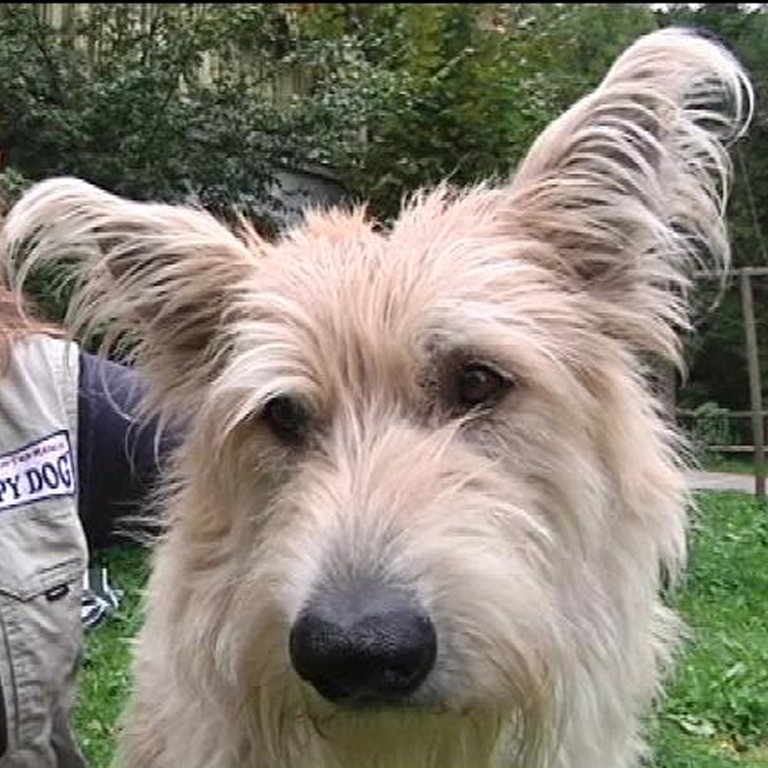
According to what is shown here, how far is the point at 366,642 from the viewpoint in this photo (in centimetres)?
249

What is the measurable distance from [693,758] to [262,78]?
7.35m

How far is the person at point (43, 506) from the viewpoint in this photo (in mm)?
3707

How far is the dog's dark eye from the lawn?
85.1 inches

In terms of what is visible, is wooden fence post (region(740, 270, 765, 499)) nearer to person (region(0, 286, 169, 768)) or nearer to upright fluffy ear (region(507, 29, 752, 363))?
person (region(0, 286, 169, 768))

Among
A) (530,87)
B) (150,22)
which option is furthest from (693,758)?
(530,87)

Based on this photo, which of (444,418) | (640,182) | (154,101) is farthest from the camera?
(154,101)

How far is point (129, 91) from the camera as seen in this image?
35.1ft

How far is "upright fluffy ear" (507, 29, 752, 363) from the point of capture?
302cm

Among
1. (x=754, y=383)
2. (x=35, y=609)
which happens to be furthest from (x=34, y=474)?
(x=754, y=383)

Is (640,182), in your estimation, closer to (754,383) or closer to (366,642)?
(366,642)

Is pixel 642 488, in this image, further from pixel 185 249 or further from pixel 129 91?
pixel 129 91

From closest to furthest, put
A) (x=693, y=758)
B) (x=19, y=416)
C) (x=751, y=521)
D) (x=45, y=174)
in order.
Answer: (x=19, y=416) → (x=693, y=758) → (x=45, y=174) → (x=751, y=521)

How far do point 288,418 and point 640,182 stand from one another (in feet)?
2.66

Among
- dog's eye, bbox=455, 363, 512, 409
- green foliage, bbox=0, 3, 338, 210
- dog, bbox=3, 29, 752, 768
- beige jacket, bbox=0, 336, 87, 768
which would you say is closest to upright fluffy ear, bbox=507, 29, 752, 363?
dog, bbox=3, 29, 752, 768
